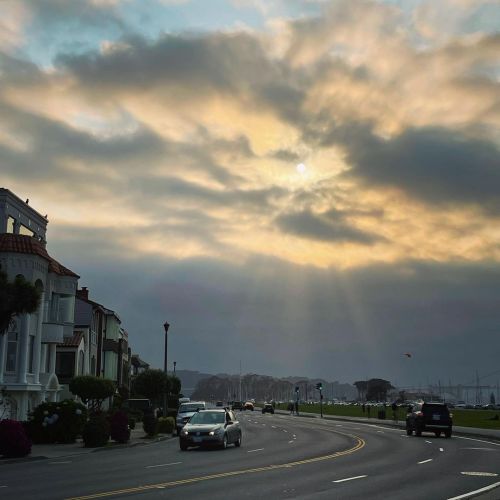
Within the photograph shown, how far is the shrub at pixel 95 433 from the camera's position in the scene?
3244cm

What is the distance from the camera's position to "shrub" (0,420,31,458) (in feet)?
86.0

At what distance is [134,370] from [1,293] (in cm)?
11130

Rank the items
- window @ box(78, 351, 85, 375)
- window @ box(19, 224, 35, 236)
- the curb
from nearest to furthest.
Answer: the curb < window @ box(19, 224, 35, 236) < window @ box(78, 351, 85, 375)

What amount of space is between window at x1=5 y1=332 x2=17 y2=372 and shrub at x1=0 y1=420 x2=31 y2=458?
1418cm

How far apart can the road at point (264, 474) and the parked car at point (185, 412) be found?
558 inches

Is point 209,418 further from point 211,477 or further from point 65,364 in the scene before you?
point 65,364

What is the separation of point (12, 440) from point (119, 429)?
9.45 meters

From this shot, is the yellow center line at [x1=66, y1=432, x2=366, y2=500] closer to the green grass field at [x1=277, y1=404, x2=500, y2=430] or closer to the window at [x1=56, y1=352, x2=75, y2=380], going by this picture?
the green grass field at [x1=277, y1=404, x2=500, y2=430]

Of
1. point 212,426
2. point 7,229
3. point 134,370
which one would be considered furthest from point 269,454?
point 134,370

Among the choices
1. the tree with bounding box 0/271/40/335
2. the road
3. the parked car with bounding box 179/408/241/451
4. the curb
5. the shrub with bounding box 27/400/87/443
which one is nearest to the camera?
the road

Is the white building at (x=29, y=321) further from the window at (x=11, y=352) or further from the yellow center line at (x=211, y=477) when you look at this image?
the yellow center line at (x=211, y=477)

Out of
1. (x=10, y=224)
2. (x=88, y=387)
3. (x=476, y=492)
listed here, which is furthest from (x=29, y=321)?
(x=476, y=492)

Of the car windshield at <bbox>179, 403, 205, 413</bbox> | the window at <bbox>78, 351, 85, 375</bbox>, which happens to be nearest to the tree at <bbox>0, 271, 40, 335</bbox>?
the car windshield at <bbox>179, 403, 205, 413</bbox>

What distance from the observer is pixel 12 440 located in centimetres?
2622
